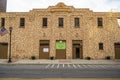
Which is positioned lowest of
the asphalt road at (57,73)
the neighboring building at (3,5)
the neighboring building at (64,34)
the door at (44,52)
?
the asphalt road at (57,73)

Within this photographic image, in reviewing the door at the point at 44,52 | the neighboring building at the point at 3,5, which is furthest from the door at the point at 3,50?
the neighboring building at the point at 3,5

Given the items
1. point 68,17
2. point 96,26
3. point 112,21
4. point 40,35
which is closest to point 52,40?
point 40,35

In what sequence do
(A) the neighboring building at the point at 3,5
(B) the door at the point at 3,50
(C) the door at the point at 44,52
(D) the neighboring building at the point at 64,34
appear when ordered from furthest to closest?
1. (A) the neighboring building at the point at 3,5
2. (B) the door at the point at 3,50
3. (C) the door at the point at 44,52
4. (D) the neighboring building at the point at 64,34

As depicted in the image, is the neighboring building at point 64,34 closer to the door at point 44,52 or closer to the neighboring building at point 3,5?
the door at point 44,52

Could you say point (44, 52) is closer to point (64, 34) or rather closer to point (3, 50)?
point (64, 34)

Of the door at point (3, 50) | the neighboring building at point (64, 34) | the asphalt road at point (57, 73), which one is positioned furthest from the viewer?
the door at point (3, 50)

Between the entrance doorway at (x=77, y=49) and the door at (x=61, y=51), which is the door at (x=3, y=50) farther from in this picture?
the entrance doorway at (x=77, y=49)

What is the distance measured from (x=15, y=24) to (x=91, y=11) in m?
13.5

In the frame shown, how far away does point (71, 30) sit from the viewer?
4178 centimetres

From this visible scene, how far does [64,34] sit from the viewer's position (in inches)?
1644

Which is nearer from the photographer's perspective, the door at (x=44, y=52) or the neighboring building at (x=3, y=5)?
the door at (x=44, y=52)

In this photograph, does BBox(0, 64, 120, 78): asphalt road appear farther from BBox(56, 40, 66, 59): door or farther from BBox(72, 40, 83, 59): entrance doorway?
BBox(72, 40, 83, 59): entrance doorway

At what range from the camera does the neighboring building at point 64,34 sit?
41.6m

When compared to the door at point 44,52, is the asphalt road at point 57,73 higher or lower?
lower
